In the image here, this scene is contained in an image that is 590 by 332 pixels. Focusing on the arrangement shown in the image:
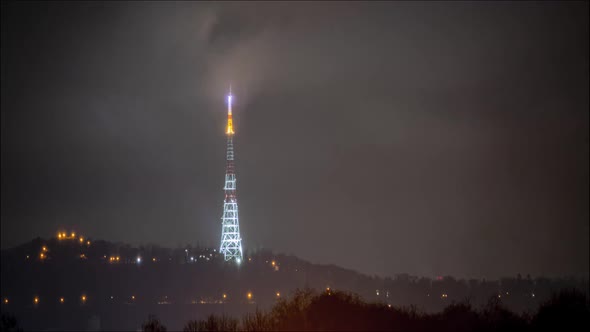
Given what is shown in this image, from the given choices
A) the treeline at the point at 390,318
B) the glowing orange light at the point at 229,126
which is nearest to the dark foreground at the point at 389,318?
the treeline at the point at 390,318

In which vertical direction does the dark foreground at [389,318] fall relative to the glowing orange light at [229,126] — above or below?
below

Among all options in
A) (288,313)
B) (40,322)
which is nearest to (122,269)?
(40,322)

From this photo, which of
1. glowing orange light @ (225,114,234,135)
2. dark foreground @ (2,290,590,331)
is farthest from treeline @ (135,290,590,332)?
glowing orange light @ (225,114,234,135)

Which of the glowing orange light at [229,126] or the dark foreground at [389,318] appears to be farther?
the glowing orange light at [229,126]

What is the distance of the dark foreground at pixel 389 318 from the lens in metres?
47.5

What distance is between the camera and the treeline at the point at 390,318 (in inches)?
1868

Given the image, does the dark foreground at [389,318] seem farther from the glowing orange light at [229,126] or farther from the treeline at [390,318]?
the glowing orange light at [229,126]

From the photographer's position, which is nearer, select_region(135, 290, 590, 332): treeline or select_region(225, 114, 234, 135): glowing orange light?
select_region(135, 290, 590, 332): treeline

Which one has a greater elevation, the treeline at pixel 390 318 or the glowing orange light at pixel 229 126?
the glowing orange light at pixel 229 126

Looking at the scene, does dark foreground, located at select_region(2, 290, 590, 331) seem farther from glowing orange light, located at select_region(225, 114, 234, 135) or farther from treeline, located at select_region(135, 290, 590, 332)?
glowing orange light, located at select_region(225, 114, 234, 135)

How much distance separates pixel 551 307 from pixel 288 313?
18083 mm

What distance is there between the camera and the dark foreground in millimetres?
47469

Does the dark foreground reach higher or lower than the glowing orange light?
lower

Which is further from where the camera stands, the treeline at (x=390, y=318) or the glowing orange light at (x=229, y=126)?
the glowing orange light at (x=229, y=126)
